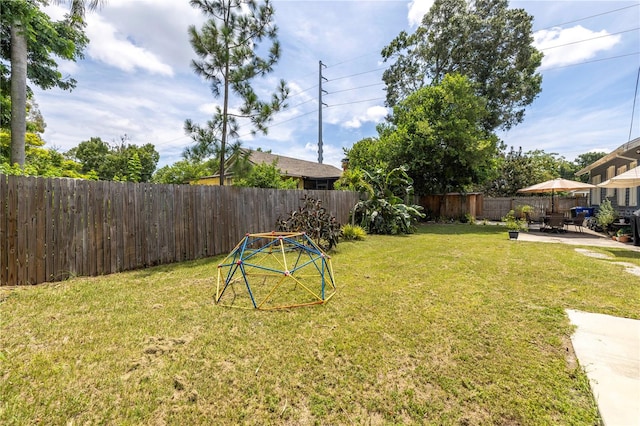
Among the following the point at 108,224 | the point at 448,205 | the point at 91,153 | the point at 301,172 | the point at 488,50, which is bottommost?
the point at 108,224

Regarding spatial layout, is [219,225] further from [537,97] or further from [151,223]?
[537,97]

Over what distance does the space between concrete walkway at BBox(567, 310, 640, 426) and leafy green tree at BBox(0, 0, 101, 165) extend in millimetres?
9380

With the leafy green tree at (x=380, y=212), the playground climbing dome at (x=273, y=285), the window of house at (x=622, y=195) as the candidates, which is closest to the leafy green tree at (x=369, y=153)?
the leafy green tree at (x=380, y=212)

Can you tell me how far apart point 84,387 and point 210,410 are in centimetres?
99

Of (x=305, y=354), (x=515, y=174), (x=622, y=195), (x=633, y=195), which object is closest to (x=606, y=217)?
(x=633, y=195)

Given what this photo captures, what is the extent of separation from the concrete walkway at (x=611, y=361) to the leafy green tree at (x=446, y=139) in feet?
36.2

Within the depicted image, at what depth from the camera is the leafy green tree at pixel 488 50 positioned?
670 inches

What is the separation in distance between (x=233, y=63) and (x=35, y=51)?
7.08 meters

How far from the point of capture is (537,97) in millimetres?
18375

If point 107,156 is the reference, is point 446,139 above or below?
below

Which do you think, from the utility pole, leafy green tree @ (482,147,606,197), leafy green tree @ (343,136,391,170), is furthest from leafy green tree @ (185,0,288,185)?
leafy green tree @ (482,147,606,197)

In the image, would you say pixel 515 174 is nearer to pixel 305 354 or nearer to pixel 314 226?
pixel 314 226

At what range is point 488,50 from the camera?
17547mm

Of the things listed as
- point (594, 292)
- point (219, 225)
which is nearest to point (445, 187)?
point (594, 292)
